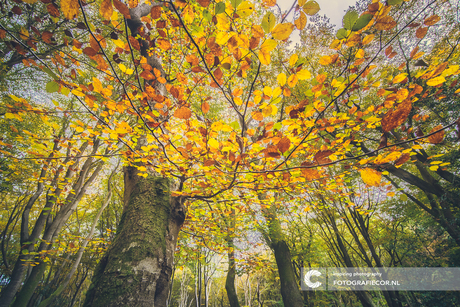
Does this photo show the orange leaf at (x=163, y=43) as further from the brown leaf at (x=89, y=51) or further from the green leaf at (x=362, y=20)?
the green leaf at (x=362, y=20)

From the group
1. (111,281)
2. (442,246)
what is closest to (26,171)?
(111,281)

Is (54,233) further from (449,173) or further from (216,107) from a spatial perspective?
(449,173)

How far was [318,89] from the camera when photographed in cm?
129

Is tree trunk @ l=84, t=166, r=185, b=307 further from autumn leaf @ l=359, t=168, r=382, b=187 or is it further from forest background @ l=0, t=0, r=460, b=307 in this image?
autumn leaf @ l=359, t=168, r=382, b=187

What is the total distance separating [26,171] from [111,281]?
6234mm

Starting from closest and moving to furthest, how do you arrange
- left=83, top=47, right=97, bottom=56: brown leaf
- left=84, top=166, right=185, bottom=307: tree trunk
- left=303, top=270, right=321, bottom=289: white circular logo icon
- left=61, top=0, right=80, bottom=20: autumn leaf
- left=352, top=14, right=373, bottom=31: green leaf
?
left=61, top=0, right=80, bottom=20: autumn leaf → left=352, top=14, right=373, bottom=31: green leaf → left=83, top=47, right=97, bottom=56: brown leaf → left=84, top=166, right=185, bottom=307: tree trunk → left=303, top=270, right=321, bottom=289: white circular logo icon

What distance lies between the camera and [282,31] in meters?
0.81

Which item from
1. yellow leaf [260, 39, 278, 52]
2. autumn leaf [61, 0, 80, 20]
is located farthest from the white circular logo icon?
autumn leaf [61, 0, 80, 20]

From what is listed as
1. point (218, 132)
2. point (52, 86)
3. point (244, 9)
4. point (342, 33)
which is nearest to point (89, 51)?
point (52, 86)

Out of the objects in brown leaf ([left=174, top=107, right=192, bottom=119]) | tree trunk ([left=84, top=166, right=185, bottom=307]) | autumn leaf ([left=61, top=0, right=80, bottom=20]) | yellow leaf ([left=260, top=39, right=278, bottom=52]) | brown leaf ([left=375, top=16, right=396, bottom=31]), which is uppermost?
brown leaf ([left=375, top=16, right=396, bottom=31])

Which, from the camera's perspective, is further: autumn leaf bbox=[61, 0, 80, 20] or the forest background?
the forest background

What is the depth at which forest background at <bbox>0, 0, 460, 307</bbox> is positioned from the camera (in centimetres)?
98

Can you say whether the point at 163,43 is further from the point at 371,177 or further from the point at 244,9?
the point at 371,177

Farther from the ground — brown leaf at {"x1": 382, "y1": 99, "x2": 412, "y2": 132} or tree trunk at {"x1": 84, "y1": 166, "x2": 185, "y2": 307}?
brown leaf at {"x1": 382, "y1": 99, "x2": 412, "y2": 132}
